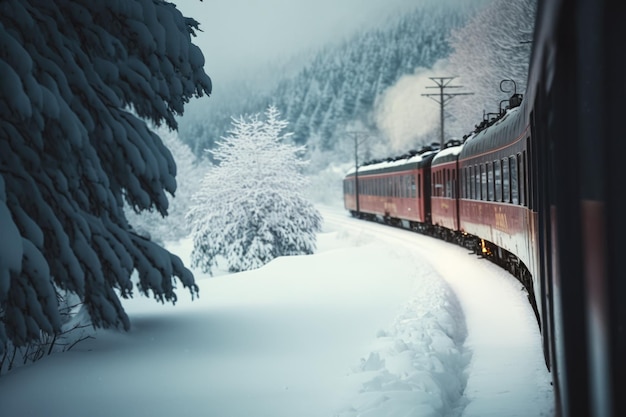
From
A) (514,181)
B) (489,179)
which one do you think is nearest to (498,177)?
(489,179)

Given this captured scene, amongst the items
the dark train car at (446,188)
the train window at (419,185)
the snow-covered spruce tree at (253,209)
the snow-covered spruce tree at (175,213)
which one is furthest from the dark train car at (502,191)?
the snow-covered spruce tree at (175,213)

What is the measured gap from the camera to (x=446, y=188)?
87.2 feet

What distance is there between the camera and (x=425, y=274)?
18.7 metres

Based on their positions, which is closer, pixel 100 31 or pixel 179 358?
pixel 100 31

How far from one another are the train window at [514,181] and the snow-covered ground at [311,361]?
5.85 feet

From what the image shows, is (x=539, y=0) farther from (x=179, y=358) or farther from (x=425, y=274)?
(x=425, y=274)

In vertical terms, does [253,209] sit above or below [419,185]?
below

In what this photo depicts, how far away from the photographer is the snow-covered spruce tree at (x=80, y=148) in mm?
6454

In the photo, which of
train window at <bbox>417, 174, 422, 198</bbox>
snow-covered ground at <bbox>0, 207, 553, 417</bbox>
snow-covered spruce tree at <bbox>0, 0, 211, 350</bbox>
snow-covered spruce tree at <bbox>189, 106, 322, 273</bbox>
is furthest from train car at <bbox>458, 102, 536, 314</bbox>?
snow-covered spruce tree at <bbox>189, 106, 322, 273</bbox>

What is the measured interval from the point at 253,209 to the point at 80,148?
86.5ft

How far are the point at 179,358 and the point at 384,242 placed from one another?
65.4ft

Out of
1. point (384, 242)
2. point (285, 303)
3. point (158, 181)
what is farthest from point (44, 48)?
point (384, 242)

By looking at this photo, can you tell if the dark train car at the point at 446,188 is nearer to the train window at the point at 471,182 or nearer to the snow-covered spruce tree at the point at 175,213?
the train window at the point at 471,182

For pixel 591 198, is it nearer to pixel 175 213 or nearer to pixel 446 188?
pixel 446 188
